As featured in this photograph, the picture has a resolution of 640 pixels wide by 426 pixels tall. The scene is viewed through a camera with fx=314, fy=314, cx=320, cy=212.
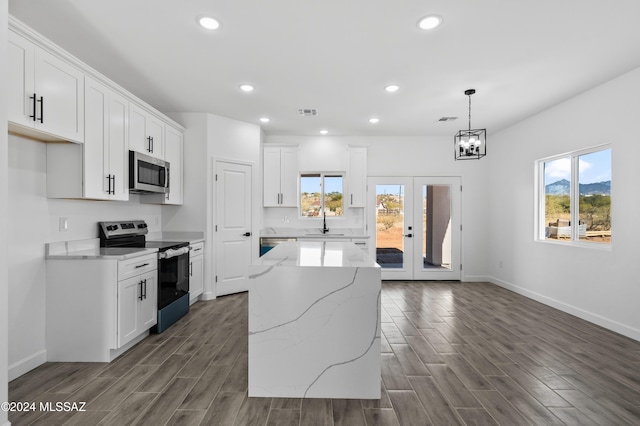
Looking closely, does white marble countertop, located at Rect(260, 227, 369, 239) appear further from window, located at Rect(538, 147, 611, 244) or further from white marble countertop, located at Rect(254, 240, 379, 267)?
window, located at Rect(538, 147, 611, 244)

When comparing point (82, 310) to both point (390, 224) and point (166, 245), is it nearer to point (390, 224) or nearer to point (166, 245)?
point (166, 245)

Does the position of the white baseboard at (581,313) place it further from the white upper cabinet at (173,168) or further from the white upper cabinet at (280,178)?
the white upper cabinet at (173,168)

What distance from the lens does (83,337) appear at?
270cm

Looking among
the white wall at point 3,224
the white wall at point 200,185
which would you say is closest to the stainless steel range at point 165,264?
the white wall at point 200,185

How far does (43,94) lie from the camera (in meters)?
2.33

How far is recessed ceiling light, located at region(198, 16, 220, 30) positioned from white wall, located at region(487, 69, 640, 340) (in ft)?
13.8

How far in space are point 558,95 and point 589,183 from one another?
1.19m

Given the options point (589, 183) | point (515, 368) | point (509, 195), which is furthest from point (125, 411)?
point (509, 195)

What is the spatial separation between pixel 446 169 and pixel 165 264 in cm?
514

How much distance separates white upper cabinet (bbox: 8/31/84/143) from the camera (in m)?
2.12

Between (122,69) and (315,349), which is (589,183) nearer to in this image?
(315,349)

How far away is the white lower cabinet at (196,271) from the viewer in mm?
4207

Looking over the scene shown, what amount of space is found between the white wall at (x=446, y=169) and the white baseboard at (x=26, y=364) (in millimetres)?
4488

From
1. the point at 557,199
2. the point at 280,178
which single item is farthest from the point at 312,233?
the point at 557,199
